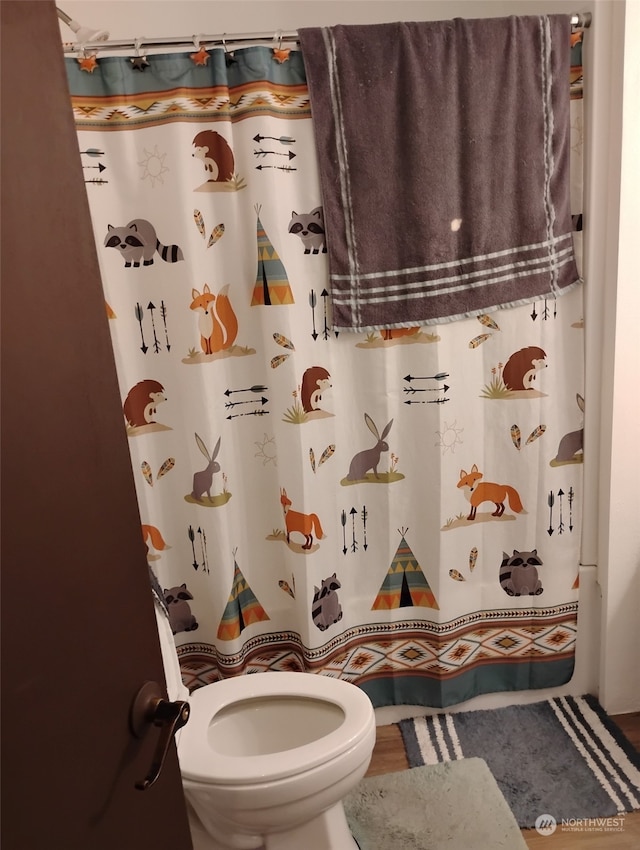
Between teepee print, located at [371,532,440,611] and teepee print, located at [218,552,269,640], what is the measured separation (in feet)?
1.17

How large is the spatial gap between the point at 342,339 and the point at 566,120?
2.74ft

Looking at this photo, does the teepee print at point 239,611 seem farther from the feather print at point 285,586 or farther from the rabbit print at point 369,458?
the rabbit print at point 369,458

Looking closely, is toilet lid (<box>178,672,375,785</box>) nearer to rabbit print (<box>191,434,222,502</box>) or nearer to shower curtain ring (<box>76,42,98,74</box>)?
rabbit print (<box>191,434,222,502</box>)

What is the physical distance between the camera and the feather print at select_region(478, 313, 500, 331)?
1.93 m

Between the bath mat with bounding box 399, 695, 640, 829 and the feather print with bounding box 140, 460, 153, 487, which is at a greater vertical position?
the feather print with bounding box 140, 460, 153, 487

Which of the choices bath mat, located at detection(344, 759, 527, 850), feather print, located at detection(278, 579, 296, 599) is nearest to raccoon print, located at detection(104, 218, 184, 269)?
feather print, located at detection(278, 579, 296, 599)

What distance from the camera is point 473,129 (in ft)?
5.91

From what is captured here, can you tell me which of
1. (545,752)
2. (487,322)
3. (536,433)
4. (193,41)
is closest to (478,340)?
(487,322)

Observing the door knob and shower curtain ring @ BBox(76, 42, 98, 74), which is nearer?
the door knob

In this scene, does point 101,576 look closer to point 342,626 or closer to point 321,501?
point 321,501

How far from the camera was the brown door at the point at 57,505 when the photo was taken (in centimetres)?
62

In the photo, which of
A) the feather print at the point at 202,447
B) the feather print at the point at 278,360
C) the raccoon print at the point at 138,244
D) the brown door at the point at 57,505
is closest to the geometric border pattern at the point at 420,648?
the feather print at the point at 202,447

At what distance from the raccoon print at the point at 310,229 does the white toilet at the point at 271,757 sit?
101cm

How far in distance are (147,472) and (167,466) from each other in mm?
57
